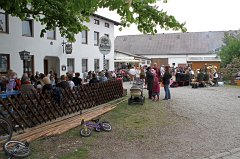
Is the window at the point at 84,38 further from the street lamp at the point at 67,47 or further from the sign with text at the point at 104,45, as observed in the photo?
the sign with text at the point at 104,45

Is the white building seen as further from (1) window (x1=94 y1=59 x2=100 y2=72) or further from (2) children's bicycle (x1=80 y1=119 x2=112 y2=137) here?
(2) children's bicycle (x1=80 y1=119 x2=112 y2=137)

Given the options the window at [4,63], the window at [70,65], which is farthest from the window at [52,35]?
the window at [4,63]

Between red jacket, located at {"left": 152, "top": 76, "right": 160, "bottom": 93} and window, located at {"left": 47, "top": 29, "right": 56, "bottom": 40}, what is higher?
window, located at {"left": 47, "top": 29, "right": 56, "bottom": 40}

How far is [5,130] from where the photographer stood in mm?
7848

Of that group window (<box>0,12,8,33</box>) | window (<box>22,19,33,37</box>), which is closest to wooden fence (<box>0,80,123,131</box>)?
window (<box>0,12,8,33</box>)

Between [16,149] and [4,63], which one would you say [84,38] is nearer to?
[4,63]

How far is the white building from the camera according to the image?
20469 millimetres

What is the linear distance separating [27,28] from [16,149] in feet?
56.1

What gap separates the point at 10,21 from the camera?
20.6 meters

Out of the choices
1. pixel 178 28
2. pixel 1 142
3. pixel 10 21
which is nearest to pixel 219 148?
pixel 178 28

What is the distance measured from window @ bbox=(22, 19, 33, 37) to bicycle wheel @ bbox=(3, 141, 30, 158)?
53.3ft

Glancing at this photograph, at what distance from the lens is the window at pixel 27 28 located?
22000mm

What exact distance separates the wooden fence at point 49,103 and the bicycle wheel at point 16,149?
1.53 metres

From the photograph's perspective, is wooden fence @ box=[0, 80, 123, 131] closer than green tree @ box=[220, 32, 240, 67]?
Yes
